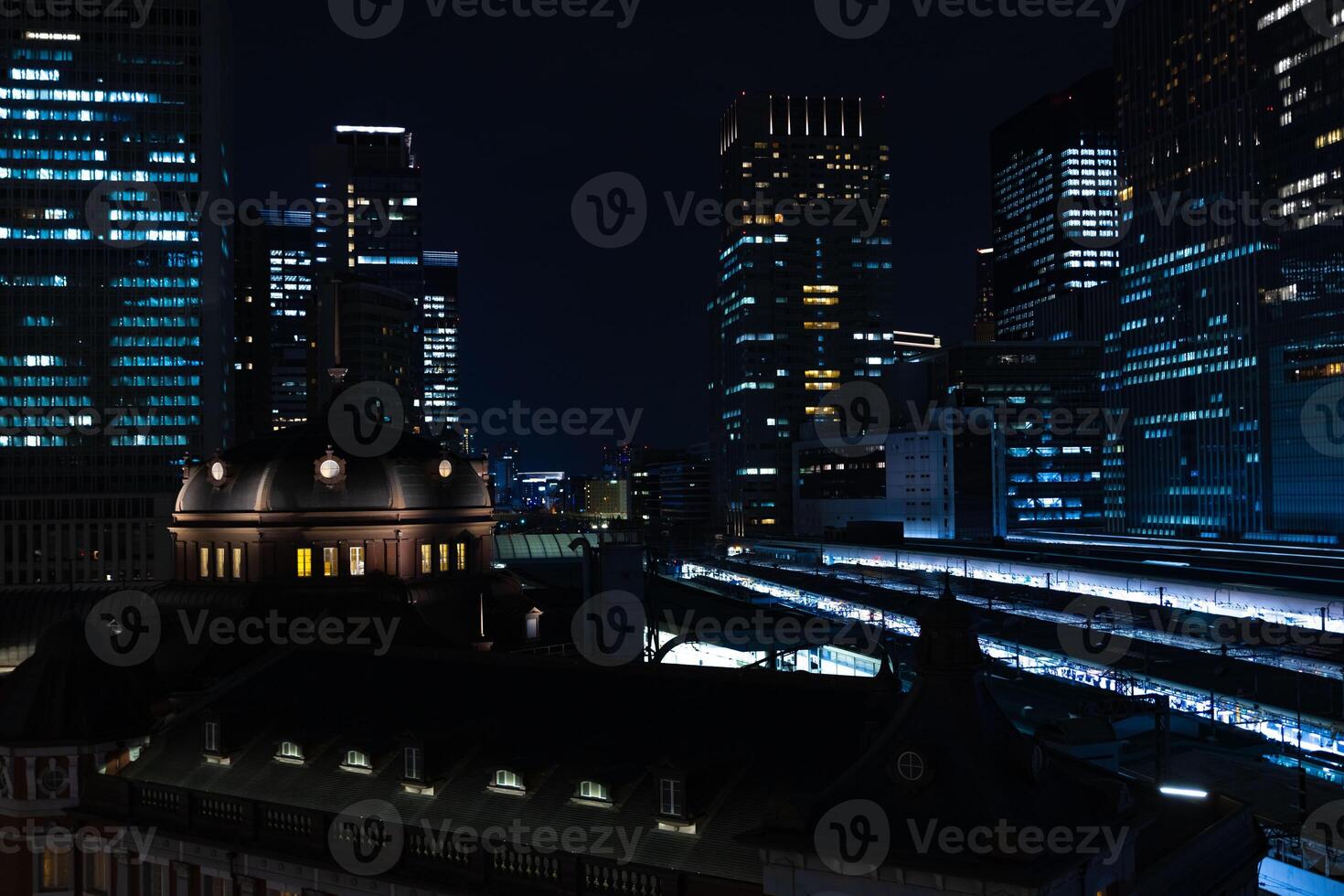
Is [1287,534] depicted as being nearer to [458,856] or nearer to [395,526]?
[395,526]

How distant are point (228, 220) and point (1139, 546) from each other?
5622 inches

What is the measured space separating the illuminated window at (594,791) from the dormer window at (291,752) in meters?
11.2

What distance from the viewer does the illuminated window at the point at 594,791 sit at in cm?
3144

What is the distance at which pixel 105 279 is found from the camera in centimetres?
18400

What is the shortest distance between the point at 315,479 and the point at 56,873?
2396 cm

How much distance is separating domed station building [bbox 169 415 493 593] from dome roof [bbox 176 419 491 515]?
50 millimetres

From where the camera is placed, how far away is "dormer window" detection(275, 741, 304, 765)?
3803cm

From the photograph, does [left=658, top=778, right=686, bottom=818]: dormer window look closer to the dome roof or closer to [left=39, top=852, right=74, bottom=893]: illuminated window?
[left=39, top=852, right=74, bottom=893]: illuminated window

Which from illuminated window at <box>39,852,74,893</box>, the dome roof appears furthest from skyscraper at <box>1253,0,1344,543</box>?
illuminated window at <box>39,852,74,893</box>

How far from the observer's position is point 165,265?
186 meters

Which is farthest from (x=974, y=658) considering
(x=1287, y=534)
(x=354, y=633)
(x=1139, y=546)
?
(x=1287, y=534)

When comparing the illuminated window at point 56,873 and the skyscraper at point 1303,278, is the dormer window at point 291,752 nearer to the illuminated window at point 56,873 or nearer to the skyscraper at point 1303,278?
the illuminated window at point 56,873

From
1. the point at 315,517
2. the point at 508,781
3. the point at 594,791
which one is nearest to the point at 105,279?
the point at 315,517

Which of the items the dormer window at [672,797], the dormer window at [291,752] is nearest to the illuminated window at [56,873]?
the dormer window at [291,752]
